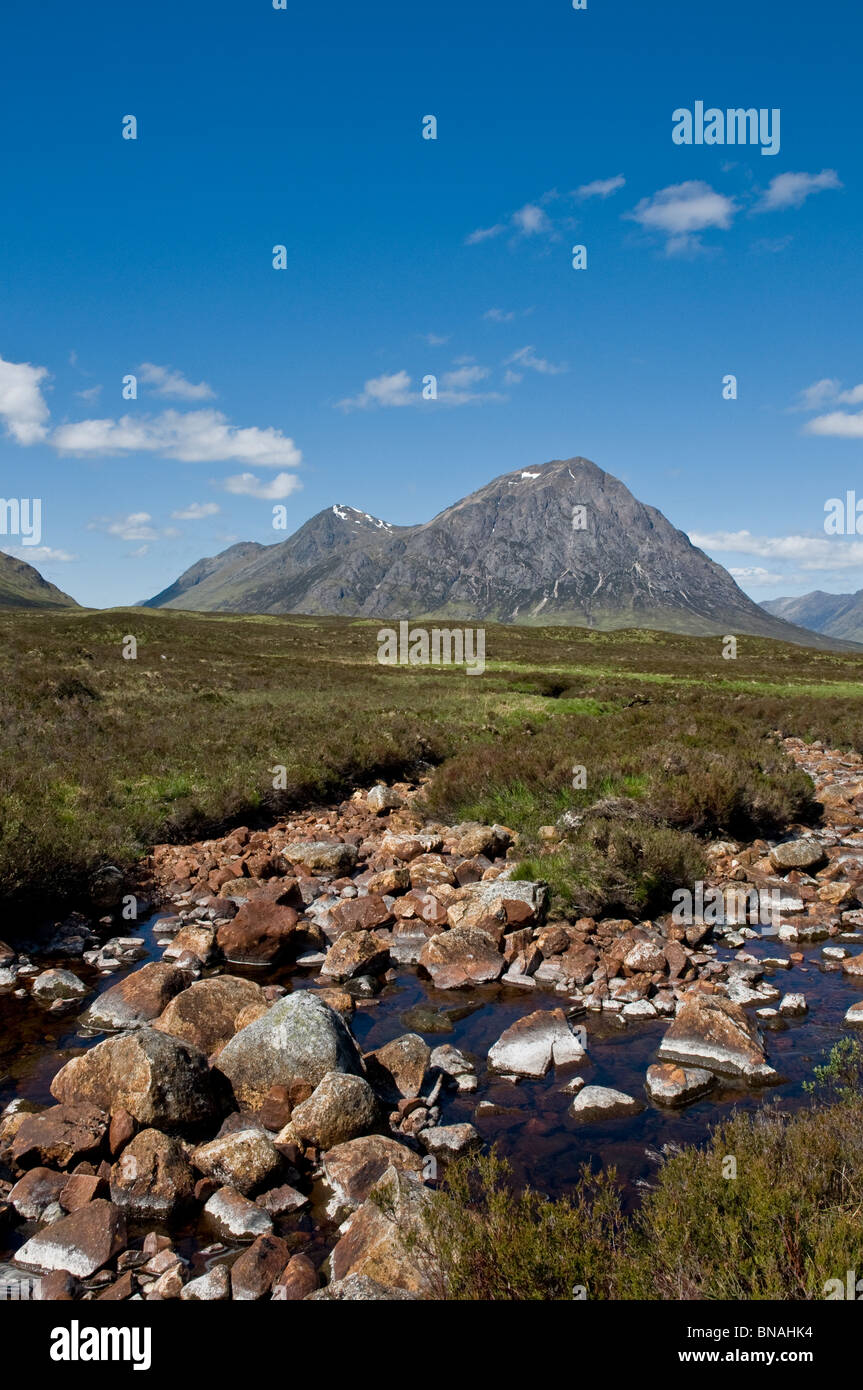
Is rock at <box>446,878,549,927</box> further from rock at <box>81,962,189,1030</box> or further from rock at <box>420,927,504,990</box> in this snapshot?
rock at <box>81,962,189,1030</box>

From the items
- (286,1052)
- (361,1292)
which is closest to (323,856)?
(286,1052)

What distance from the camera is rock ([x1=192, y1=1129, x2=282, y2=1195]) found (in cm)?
560

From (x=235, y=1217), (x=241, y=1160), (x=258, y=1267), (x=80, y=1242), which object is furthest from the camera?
(x=241, y=1160)

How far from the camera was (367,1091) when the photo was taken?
6293 mm

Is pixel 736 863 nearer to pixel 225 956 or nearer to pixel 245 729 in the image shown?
pixel 225 956

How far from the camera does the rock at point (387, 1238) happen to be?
14.2ft

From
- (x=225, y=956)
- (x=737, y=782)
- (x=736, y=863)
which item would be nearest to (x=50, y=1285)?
(x=225, y=956)

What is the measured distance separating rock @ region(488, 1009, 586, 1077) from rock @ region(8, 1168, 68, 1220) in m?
3.77

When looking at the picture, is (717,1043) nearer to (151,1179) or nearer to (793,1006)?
(793,1006)

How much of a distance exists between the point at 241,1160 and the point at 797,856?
10406 millimetres

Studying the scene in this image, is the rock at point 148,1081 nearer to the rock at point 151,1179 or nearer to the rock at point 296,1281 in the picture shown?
the rock at point 151,1179

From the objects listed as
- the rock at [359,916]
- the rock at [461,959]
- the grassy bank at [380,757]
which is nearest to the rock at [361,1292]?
the rock at [461,959]

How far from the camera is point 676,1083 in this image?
267 inches

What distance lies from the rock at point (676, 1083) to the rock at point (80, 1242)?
170 inches
